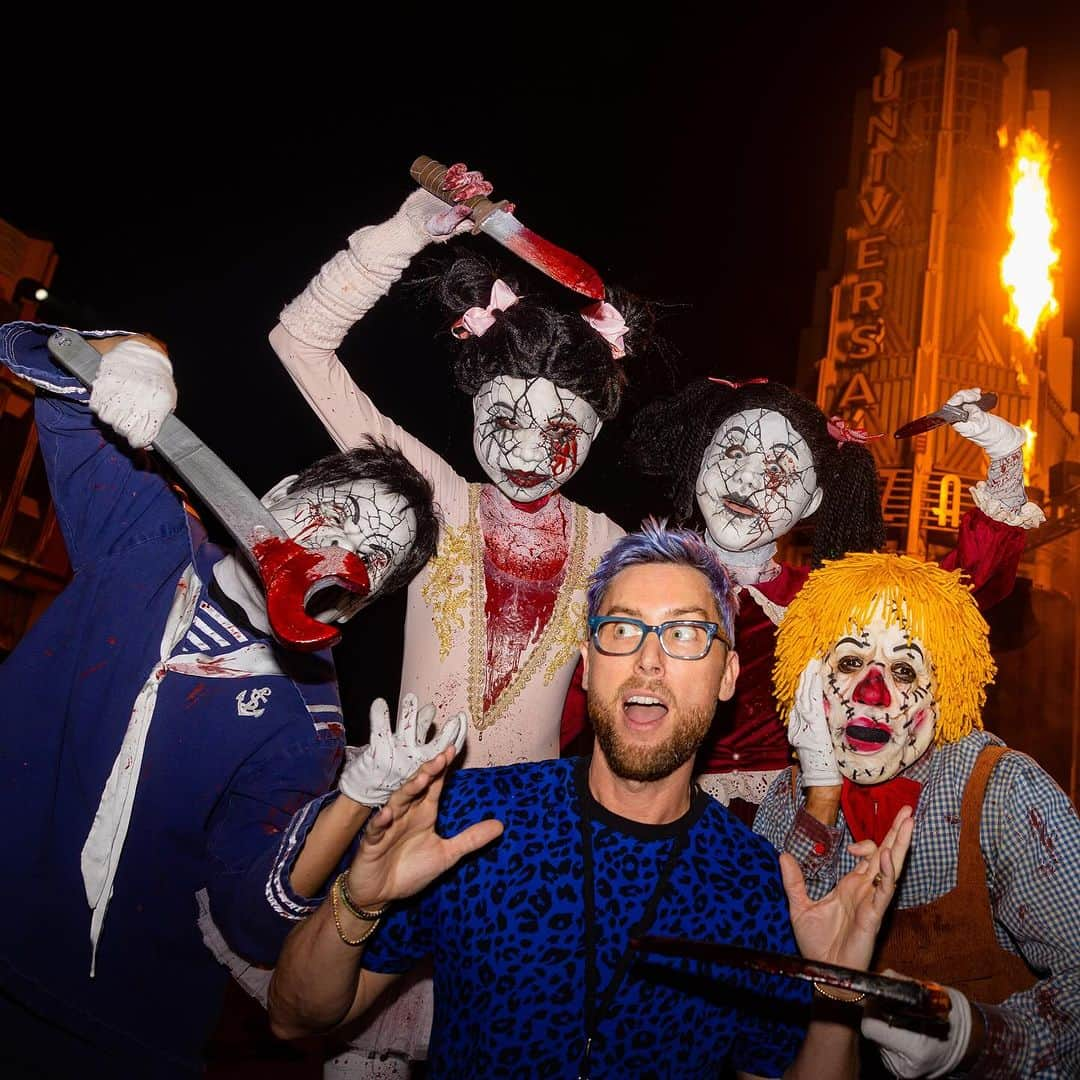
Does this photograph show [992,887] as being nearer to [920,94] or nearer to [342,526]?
[342,526]

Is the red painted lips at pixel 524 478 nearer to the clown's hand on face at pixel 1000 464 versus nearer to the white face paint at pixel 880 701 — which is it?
the white face paint at pixel 880 701

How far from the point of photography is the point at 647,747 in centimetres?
184

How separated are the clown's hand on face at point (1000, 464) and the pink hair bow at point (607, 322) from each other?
1.09m

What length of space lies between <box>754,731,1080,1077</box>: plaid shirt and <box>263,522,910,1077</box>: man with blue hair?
14.5 inches

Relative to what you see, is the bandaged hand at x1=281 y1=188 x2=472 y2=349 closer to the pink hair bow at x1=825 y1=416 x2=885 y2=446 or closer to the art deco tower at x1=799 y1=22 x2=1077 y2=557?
the pink hair bow at x1=825 y1=416 x2=885 y2=446

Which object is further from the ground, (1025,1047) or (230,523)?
(230,523)

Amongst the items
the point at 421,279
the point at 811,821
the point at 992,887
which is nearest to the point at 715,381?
the point at 421,279

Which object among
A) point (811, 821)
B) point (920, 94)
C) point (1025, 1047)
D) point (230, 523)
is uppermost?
point (920, 94)

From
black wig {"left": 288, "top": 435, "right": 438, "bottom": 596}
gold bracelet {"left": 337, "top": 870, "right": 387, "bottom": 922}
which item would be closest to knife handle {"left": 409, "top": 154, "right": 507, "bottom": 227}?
black wig {"left": 288, "top": 435, "right": 438, "bottom": 596}

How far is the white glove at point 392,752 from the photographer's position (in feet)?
5.48

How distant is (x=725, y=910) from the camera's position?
1817 millimetres

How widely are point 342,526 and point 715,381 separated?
65.3 inches

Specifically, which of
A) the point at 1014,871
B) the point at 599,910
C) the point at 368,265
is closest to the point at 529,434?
the point at 368,265

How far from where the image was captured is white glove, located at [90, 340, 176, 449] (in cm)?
200
